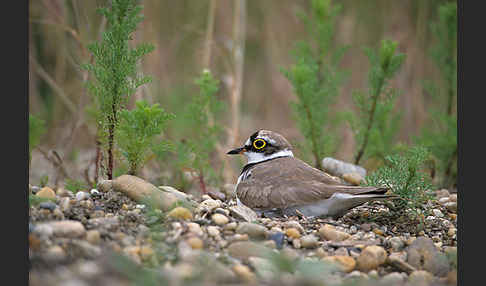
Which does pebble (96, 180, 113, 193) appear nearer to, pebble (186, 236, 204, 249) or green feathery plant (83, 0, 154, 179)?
green feathery plant (83, 0, 154, 179)

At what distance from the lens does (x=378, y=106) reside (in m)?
5.86

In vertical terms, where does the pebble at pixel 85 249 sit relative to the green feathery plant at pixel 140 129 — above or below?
below

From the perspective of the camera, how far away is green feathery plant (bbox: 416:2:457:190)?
6254 millimetres

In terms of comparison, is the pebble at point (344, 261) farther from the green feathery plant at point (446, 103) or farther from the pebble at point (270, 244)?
the green feathery plant at point (446, 103)

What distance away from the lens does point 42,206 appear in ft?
11.7

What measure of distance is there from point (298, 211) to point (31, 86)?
14.9ft

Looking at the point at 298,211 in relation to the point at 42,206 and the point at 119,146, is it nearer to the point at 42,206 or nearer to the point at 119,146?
the point at 119,146

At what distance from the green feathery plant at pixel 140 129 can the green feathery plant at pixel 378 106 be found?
7.64 feet

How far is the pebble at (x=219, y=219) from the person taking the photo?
3.78 metres

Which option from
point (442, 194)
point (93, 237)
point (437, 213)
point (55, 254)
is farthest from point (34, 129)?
A: point (442, 194)

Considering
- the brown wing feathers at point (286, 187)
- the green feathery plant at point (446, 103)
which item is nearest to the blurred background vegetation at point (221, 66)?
the green feathery plant at point (446, 103)

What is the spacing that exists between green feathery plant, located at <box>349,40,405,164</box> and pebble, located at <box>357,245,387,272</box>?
96.9 inches

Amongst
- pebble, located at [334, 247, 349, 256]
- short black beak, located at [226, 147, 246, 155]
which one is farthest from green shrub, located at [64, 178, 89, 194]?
pebble, located at [334, 247, 349, 256]

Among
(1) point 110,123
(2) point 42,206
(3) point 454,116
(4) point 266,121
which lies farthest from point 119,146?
(4) point 266,121
